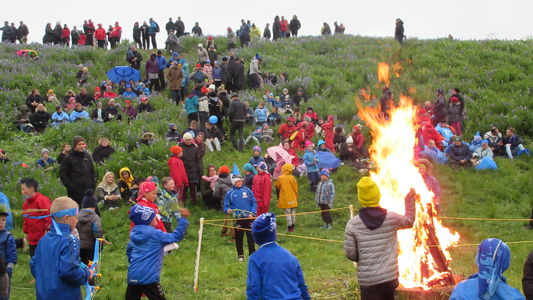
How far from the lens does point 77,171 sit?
13656 mm

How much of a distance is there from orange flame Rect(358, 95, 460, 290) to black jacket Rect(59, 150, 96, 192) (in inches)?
229

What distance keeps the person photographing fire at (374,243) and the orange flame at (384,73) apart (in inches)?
876

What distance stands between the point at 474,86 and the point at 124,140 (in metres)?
15.7

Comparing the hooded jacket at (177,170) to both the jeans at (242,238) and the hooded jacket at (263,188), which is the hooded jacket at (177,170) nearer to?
the hooded jacket at (263,188)

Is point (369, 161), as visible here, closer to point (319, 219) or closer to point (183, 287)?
point (319, 219)

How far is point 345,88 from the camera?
96.2ft

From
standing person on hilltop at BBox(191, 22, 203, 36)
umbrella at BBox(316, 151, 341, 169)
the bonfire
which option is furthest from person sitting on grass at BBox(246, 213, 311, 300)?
standing person on hilltop at BBox(191, 22, 203, 36)

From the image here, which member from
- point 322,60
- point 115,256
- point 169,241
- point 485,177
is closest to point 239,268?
point 115,256

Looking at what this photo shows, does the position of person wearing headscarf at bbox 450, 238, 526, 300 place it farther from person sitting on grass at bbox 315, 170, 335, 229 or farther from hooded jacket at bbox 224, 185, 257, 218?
person sitting on grass at bbox 315, 170, 335, 229

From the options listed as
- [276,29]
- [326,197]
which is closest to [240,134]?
[326,197]

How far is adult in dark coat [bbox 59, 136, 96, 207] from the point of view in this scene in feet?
44.5

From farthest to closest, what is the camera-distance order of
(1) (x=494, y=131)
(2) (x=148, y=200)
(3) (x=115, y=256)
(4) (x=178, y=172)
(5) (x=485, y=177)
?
1. (1) (x=494, y=131)
2. (5) (x=485, y=177)
3. (4) (x=178, y=172)
4. (3) (x=115, y=256)
5. (2) (x=148, y=200)

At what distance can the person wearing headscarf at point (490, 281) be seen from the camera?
5.49 metres

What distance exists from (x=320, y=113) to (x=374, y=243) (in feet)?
61.4
